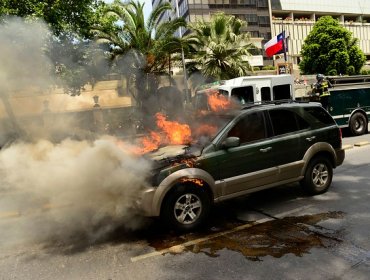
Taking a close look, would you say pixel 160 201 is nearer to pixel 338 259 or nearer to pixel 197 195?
pixel 197 195

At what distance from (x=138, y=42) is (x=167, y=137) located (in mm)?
11290

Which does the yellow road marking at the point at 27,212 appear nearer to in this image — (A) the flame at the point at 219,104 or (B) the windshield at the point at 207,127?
(B) the windshield at the point at 207,127

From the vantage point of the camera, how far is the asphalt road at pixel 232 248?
387 cm

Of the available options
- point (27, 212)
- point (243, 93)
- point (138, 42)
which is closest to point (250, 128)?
point (27, 212)

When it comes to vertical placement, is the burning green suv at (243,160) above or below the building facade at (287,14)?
below

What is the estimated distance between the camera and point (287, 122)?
19.6ft

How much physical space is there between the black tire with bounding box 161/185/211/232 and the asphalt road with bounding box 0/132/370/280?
17 cm

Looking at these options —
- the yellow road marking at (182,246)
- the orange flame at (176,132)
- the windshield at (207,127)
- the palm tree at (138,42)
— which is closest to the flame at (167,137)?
the orange flame at (176,132)

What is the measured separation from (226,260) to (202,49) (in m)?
20.7

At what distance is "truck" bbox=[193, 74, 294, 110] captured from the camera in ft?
39.7

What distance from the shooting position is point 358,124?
44.6ft

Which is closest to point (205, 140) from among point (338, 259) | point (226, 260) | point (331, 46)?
point (226, 260)

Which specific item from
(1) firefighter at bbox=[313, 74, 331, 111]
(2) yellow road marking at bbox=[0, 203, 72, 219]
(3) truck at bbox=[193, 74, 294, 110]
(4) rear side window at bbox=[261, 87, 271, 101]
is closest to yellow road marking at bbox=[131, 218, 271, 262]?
(2) yellow road marking at bbox=[0, 203, 72, 219]

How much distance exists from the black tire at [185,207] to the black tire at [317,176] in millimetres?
1966
